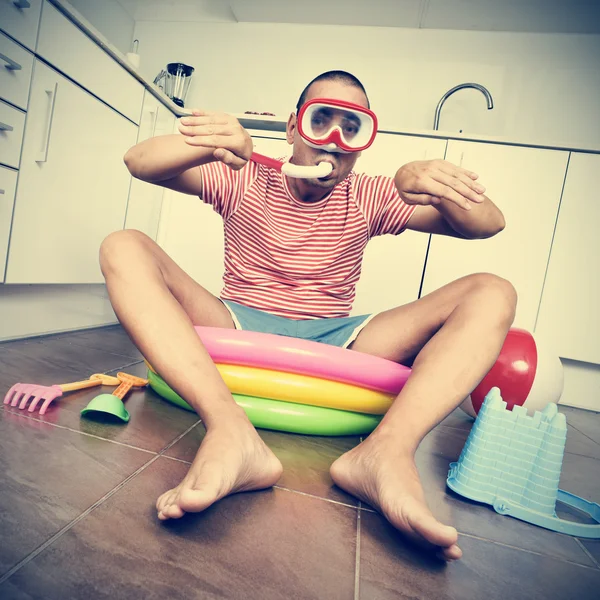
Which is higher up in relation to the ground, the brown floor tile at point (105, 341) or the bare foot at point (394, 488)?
the bare foot at point (394, 488)

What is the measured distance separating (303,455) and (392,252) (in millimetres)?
1360

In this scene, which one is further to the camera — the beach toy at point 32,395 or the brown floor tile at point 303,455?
the beach toy at point 32,395

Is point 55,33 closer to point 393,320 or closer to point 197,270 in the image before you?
point 197,270

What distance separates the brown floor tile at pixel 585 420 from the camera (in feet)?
4.98

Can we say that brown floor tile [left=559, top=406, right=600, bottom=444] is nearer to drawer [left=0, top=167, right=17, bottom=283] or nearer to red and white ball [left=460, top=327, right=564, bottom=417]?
red and white ball [left=460, top=327, right=564, bottom=417]

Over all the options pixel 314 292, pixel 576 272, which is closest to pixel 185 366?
pixel 314 292

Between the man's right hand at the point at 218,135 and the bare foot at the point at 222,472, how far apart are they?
47 centimetres

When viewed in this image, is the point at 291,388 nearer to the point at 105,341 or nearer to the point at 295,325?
the point at 295,325

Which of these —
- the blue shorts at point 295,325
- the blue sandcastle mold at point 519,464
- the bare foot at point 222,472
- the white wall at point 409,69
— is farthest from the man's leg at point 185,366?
the white wall at point 409,69

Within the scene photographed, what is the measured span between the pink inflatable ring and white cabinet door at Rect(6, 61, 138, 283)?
2.87 feet

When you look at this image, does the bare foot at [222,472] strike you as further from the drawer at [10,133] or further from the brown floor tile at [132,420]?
the drawer at [10,133]

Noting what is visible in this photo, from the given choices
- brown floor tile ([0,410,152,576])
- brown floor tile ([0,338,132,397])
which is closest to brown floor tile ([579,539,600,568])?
brown floor tile ([0,410,152,576])

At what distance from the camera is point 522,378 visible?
1131mm

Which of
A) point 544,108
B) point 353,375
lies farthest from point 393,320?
point 544,108
